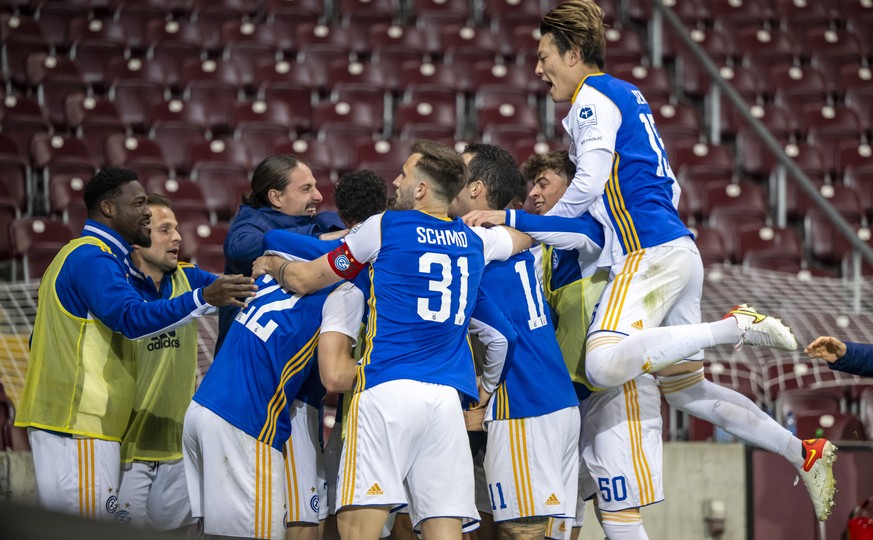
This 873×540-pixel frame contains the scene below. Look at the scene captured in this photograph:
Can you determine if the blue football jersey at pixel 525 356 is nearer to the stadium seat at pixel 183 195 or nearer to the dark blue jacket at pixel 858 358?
the dark blue jacket at pixel 858 358

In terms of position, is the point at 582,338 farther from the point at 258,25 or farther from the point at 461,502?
the point at 258,25

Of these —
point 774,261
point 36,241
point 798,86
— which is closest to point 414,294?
point 36,241

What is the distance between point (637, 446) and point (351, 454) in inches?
55.0

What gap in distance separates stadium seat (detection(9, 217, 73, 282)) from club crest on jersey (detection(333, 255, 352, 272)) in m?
4.79

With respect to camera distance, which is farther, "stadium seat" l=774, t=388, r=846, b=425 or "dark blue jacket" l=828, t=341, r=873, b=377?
"stadium seat" l=774, t=388, r=846, b=425

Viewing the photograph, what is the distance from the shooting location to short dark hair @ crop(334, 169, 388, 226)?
15.1ft

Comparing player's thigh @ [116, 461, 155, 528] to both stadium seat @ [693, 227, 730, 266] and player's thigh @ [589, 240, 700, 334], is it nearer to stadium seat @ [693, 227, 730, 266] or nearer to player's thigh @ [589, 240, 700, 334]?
player's thigh @ [589, 240, 700, 334]

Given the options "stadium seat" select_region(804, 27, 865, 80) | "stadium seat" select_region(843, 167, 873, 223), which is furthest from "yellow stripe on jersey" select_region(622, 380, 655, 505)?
"stadium seat" select_region(804, 27, 865, 80)

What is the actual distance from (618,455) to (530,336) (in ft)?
2.20

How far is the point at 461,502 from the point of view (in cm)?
400

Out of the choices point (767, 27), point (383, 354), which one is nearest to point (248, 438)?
point (383, 354)

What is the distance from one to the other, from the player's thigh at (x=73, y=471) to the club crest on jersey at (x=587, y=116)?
8.41ft

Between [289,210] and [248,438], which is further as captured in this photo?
[289,210]

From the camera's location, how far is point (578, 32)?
4766 mm
